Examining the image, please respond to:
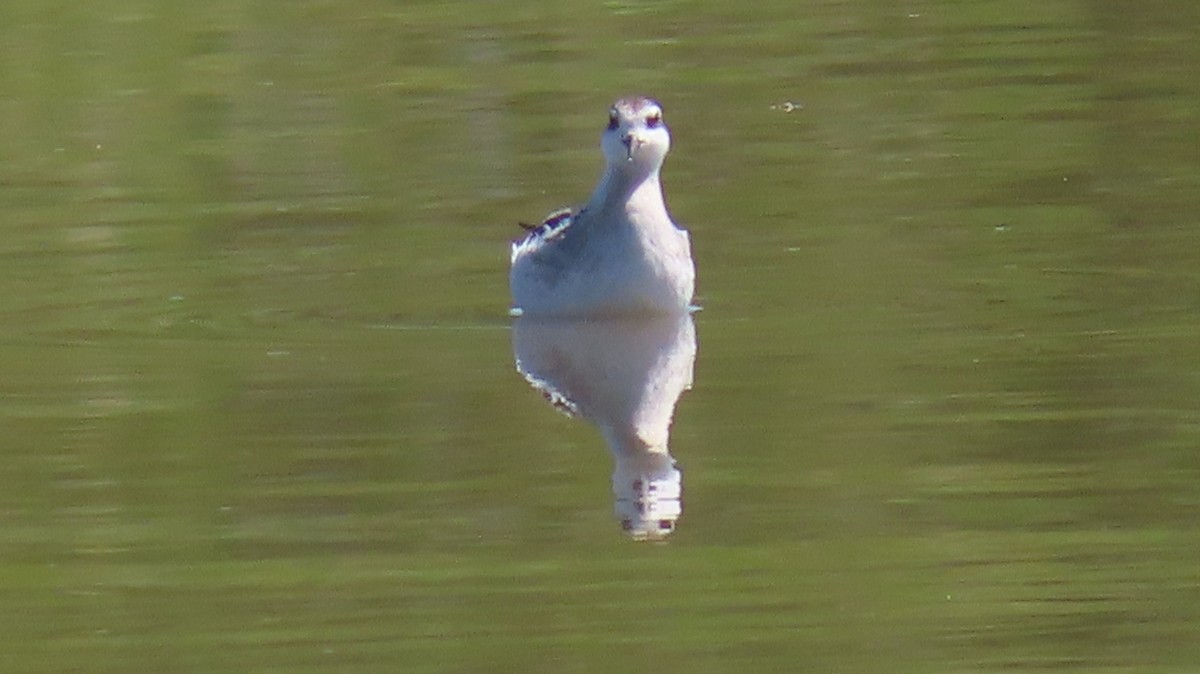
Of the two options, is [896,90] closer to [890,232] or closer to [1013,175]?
[1013,175]

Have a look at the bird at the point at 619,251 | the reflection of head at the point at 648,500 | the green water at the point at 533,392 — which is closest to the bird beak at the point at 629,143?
the bird at the point at 619,251

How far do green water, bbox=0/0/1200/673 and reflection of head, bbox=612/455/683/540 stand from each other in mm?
82

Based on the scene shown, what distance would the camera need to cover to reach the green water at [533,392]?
7.84m

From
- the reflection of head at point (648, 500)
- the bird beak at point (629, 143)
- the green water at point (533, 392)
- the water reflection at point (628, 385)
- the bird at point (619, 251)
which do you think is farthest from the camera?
the bird beak at point (629, 143)

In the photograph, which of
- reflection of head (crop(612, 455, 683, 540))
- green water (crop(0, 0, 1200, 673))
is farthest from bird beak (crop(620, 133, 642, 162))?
reflection of head (crop(612, 455, 683, 540))

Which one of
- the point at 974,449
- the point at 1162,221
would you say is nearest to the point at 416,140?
the point at 1162,221

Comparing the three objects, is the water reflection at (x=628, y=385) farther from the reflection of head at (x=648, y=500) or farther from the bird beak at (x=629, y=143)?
the bird beak at (x=629, y=143)

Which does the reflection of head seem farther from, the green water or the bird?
the bird

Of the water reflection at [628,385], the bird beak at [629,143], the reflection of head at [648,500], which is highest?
the bird beak at [629,143]

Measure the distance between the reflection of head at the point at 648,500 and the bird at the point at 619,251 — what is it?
8.44 ft

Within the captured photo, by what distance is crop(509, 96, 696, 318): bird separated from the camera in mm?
12023

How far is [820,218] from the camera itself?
13.6 m

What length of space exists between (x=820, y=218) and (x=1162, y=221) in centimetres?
157

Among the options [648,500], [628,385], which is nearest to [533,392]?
[628,385]
